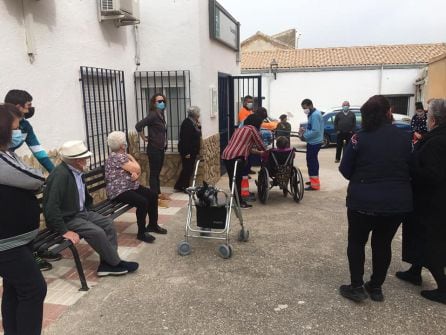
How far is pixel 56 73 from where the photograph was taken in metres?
5.06

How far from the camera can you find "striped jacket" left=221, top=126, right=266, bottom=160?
19.3 ft

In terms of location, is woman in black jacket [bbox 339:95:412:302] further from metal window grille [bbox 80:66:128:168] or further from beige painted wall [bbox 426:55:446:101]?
beige painted wall [bbox 426:55:446:101]

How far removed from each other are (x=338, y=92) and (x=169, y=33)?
16.6 metres

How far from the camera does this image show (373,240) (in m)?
3.29

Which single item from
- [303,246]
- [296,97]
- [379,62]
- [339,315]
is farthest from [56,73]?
[379,62]

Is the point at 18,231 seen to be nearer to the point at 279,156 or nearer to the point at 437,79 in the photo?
the point at 279,156

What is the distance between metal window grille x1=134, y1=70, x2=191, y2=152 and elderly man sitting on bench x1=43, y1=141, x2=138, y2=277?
3415 mm

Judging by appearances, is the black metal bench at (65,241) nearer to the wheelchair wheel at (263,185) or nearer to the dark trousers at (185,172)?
the dark trousers at (185,172)

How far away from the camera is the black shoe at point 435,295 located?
10.8 feet

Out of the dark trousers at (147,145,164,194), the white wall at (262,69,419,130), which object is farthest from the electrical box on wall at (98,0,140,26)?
the white wall at (262,69,419,130)

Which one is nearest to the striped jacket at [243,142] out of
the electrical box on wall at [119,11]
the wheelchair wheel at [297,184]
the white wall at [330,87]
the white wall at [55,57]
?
the wheelchair wheel at [297,184]

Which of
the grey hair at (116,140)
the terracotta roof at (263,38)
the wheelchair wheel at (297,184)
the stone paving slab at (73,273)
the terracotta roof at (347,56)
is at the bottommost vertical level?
the stone paving slab at (73,273)

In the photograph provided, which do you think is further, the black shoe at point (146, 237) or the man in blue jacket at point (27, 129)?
the black shoe at point (146, 237)

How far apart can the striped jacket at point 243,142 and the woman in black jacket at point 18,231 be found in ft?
12.3
